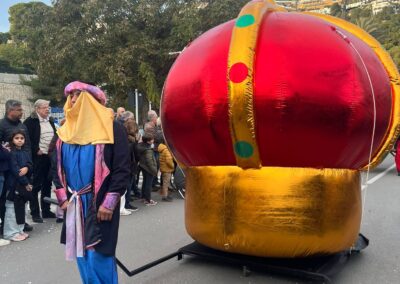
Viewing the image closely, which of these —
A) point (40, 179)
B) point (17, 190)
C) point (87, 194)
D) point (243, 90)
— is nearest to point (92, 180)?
point (87, 194)

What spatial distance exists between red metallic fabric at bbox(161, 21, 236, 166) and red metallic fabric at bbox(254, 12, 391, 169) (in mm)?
324

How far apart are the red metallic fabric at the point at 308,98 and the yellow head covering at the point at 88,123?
1.22 metres

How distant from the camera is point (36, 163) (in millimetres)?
6852

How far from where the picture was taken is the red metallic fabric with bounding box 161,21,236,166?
403cm

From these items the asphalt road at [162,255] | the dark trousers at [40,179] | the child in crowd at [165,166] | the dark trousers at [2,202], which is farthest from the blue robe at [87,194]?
the child in crowd at [165,166]

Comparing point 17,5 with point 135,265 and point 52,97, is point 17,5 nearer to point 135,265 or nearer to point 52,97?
point 52,97

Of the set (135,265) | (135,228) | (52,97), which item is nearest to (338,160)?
(135,265)

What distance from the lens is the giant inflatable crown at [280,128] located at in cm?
380

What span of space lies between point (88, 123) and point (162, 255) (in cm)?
237

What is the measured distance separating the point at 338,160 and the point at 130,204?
4848 millimetres

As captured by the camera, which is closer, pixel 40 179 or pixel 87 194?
pixel 87 194

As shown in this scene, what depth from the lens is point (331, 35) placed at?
13.4ft

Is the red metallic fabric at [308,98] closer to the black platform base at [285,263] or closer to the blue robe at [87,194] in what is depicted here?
the black platform base at [285,263]

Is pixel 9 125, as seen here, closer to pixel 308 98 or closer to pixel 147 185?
pixel 147 185
